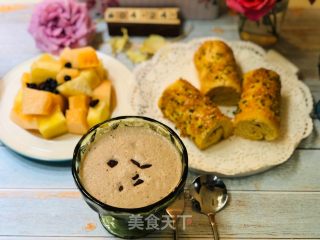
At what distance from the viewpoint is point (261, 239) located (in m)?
0.86

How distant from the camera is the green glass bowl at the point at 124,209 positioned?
722 mm

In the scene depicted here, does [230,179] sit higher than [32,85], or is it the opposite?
[32,85]

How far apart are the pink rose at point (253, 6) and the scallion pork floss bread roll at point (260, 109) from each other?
0.17m

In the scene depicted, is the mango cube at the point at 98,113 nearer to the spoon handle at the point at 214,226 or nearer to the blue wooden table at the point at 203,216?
the blue wooden table at the point at 203,216

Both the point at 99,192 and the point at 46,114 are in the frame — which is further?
the point at 46,114

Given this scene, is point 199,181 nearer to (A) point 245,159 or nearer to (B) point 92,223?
(A) point 245,159

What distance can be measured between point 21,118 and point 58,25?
0.36 metres

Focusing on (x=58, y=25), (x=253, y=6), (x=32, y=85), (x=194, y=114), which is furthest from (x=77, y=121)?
(x=253, y=6)

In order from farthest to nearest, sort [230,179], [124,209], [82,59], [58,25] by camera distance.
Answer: [58,25] < [82,59] < [230,179] < [124,209]

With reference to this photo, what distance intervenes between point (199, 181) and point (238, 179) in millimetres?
105

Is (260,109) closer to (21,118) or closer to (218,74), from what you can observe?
(218,74)

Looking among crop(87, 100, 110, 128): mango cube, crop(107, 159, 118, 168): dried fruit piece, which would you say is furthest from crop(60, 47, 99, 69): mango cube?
crop(107, 159, 118, 168): dried fruit piece

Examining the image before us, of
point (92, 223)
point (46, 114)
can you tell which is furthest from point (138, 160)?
point (46, 114)

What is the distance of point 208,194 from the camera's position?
3.00ft
